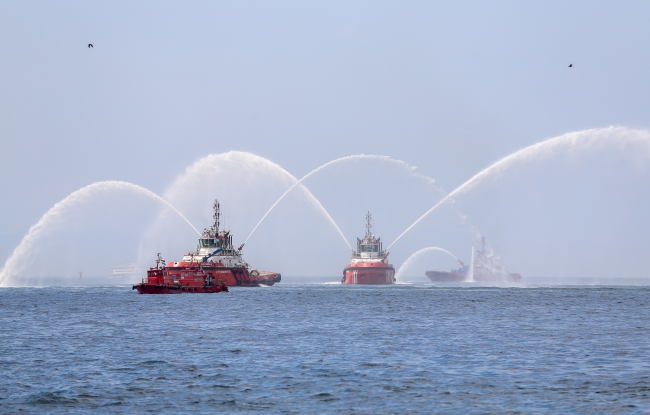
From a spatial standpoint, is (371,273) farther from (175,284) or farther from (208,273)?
(175,284)

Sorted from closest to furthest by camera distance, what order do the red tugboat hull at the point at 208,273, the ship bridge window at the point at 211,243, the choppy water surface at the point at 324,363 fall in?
the choppy water surface at the point at 324,363
the red tugboat hull at the point at 208,273
the ship bridge window at the point at 211,243

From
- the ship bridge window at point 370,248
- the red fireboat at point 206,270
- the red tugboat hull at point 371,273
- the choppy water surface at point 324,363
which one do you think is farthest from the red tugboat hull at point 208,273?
the choppy water surface at point 324,363

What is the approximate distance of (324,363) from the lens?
147 ft

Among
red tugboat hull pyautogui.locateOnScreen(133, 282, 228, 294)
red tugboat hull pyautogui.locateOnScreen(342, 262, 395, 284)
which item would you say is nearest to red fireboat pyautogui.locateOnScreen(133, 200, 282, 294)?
red tugboat hull pyautogui.locateOnScreen(133, 282, 228, 294)

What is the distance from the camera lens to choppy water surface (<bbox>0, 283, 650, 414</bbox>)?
34.0 m

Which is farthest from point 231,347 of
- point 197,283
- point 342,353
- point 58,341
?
point 197,283

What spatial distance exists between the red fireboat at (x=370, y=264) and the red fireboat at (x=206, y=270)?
3278 cm

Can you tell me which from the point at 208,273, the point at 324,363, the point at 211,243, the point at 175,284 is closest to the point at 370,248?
the point at 211,243

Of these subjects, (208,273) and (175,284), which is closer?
(175,284)

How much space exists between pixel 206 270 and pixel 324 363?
93491 millimetres

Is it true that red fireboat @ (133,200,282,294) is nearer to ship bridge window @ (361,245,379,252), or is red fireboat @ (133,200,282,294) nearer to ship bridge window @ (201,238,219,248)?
ship bridge window @ (201,238,219,248)

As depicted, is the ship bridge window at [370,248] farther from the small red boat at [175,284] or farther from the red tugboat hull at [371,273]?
the small red boat at [175,284]

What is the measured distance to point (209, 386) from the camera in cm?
3769

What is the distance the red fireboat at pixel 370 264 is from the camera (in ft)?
604
